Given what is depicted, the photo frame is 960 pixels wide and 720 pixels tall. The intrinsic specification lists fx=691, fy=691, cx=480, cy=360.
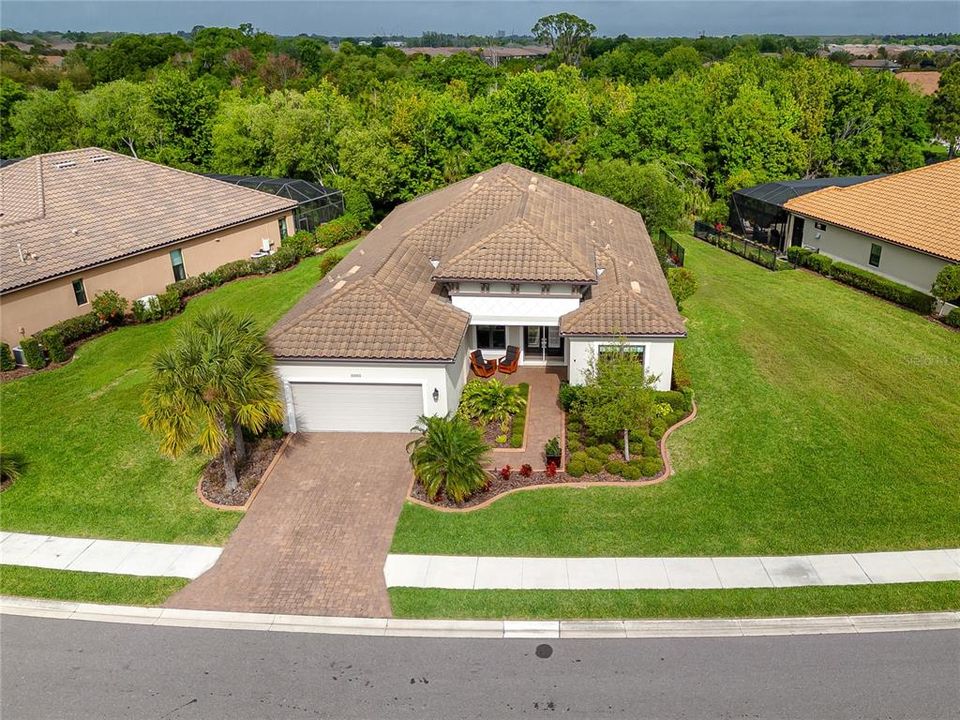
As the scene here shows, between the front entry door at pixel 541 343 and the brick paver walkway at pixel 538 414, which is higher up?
the front entry door at pixel 541 343

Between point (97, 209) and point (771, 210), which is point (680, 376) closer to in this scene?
point (771, 210)

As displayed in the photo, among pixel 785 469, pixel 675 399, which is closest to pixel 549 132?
pixel 675 399

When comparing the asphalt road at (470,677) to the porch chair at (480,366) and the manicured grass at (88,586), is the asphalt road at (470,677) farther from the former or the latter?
the porch chair at (480,366)

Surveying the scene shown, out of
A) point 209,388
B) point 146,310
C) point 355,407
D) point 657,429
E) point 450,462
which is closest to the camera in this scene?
point 209,388

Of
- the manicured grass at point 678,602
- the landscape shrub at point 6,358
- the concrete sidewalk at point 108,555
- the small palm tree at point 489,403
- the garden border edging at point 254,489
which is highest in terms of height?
the landscape shrub at point 6,358

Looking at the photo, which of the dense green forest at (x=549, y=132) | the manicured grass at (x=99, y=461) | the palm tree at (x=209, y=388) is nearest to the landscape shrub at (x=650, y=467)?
the palm tree at (x=209, y=388)

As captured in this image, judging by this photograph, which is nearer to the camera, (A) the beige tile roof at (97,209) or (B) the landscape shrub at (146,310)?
(A) the beige tile roof at (97,209)

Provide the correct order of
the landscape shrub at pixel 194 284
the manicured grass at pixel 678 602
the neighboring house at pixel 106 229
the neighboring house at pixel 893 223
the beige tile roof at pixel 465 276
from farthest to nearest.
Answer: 1. the landscape shrub at pixel 194 284
2. the neighboring house at pixel 893 223
3. the neighboring house at pixel 106 229
4. the beige tile roof at pixel 465 276
5. the manicured grass at pixel 678 602

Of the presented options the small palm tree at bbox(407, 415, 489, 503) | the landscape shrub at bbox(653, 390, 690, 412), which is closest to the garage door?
the small palm tree at bbox(407, 415, 489, 503)
